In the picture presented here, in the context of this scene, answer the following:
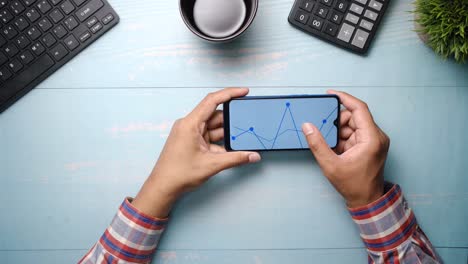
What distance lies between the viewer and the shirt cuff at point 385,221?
586 mm

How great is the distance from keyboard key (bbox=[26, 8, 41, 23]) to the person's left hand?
27 centimetres

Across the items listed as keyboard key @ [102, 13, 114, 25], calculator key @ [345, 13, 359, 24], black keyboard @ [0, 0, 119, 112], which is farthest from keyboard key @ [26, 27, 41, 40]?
calculator key @ [345, 13, 359, 24]

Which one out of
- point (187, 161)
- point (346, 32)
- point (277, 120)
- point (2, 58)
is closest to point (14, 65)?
point (2, 58)

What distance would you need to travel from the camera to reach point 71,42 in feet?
1.98

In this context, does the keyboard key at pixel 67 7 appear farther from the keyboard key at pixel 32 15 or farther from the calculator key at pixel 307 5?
the calculator key at pixel 307 5

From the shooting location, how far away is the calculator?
0.59m

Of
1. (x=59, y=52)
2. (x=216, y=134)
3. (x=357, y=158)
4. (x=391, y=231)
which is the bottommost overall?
(x=391, y=231)

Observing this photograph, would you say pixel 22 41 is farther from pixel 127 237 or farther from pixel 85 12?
pixel 127 237

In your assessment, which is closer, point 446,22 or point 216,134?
point 446,22

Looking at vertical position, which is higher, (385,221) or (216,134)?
(216,134)

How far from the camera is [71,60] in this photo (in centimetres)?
62

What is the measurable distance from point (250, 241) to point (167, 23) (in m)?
0.38

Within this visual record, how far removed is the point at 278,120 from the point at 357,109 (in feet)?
0.39

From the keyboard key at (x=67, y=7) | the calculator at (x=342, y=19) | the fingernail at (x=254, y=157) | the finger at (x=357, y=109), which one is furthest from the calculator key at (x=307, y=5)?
the keyboard key at (x=67, y=7)
